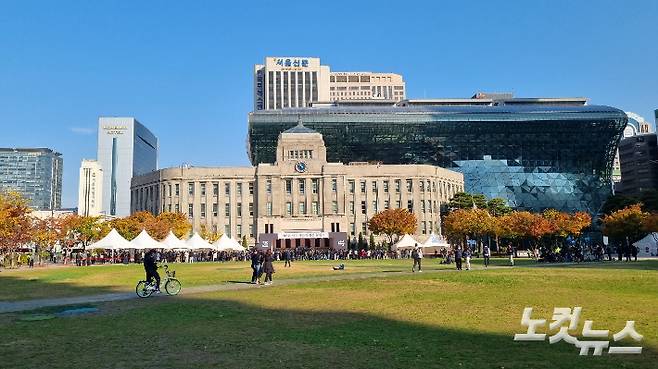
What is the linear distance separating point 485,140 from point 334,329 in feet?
434

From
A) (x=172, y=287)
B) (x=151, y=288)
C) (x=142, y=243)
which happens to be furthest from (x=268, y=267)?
(x=142, y=243)

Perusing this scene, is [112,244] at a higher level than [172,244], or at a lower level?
higher

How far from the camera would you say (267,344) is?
12508 millimetres

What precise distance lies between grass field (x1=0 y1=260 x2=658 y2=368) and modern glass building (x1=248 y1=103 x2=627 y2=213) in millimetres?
112719

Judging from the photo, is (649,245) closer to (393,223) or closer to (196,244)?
(393,223)

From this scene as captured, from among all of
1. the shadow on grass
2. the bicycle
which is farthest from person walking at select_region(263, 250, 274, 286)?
the shadow on grass

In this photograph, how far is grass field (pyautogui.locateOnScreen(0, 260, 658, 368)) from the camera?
10.7 m

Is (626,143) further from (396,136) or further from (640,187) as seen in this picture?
(396,136)

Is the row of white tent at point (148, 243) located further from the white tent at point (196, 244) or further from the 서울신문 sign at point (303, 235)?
the 서울신문 sign at point (303, 235)

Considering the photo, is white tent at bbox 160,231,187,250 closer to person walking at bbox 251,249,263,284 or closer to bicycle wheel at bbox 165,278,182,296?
person walking at bbox 251,249,263,284

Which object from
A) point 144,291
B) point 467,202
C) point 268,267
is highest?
point 467,202

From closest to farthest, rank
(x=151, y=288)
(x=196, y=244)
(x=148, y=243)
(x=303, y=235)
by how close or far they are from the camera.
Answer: (x=151, y=288)
(x=148, y=243)
(x=196, y=244)
(x=303, y=235)

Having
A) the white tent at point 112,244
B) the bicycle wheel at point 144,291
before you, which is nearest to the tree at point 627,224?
the white tent at point 112,244

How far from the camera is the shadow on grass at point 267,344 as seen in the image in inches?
412
